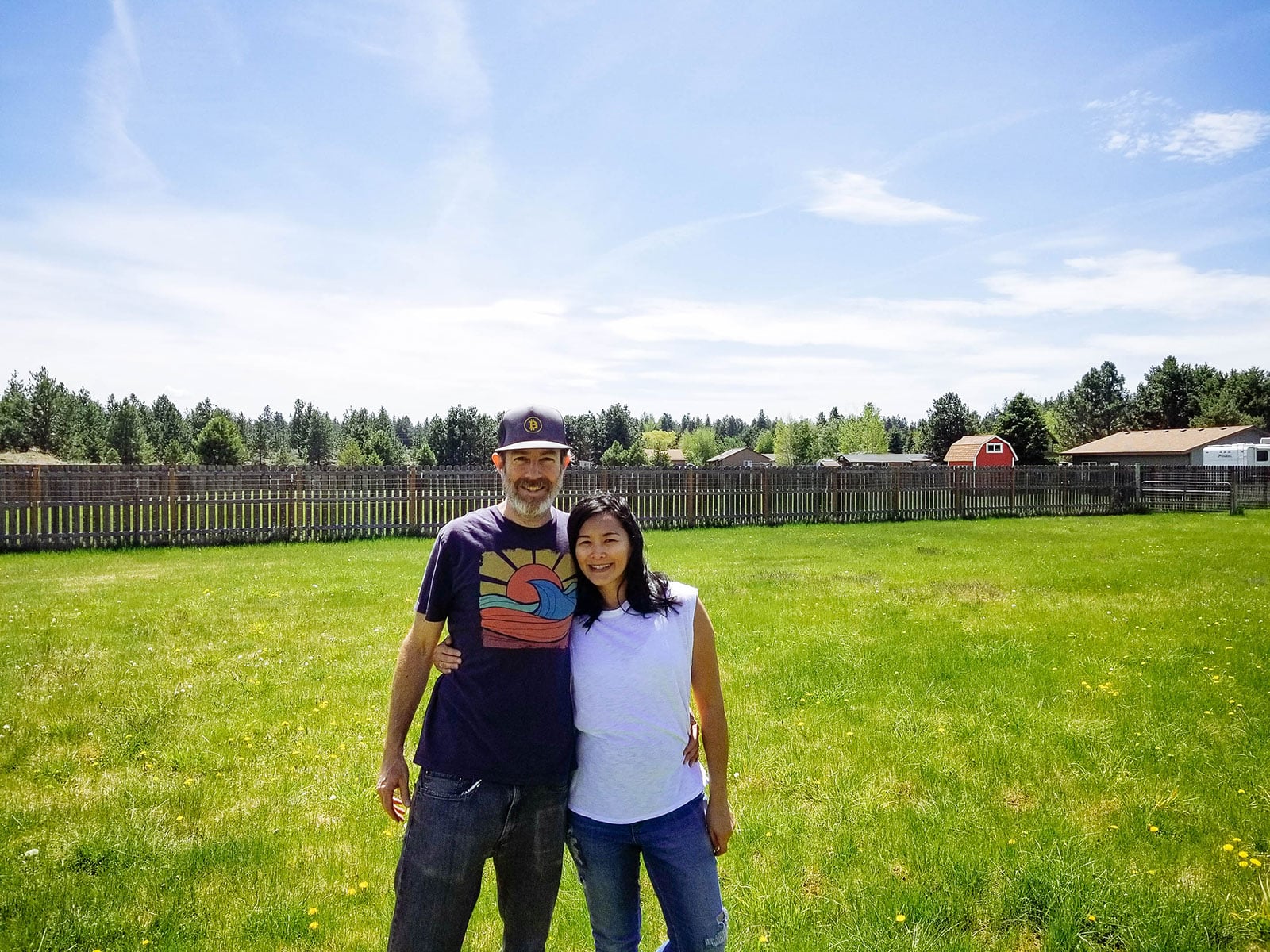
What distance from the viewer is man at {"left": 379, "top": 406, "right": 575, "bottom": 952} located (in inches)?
102

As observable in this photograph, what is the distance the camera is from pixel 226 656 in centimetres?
807

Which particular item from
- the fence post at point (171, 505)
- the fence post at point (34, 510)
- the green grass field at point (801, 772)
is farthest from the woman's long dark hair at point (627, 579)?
the fence post at point (34, 510)

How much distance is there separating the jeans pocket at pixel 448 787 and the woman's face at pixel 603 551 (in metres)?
0.79

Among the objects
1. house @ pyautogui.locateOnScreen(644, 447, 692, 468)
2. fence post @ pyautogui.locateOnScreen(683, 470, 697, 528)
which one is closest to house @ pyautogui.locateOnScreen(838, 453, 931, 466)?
house @ pyautogui.locateOnScreen(644, 447, 692, 468)

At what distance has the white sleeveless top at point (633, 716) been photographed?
2.61 meters

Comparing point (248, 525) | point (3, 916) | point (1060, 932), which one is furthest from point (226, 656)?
point (248, 525)

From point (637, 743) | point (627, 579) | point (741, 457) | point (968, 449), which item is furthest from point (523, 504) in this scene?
point (741, 457)

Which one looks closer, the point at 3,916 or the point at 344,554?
the point at 3,916

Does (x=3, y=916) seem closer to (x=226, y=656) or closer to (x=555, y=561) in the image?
(x=555, y=561)

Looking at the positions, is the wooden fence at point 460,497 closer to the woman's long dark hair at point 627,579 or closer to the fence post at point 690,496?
the fence post at point 690,496

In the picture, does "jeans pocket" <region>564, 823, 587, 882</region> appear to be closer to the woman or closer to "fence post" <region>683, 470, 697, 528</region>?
the woman

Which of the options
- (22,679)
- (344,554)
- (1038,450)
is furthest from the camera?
(1038,450)

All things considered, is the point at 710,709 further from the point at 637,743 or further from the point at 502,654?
the point at 502,654

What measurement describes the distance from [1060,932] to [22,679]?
27.3ft
